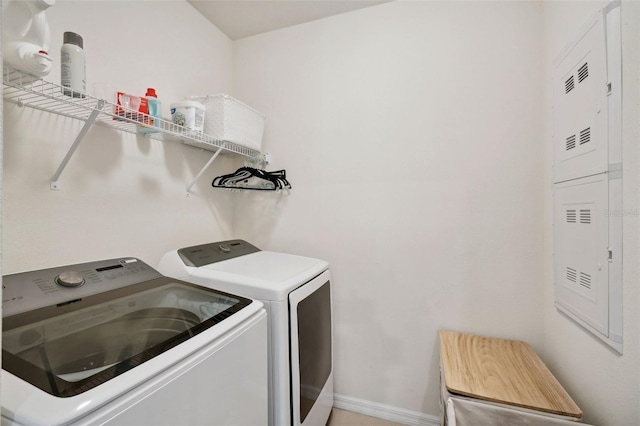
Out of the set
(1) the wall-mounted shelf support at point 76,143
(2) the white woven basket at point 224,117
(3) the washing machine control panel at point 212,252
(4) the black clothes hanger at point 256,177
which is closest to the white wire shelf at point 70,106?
(1) the wall-mounted shelf support at point 76,143

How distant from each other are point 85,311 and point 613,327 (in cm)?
184

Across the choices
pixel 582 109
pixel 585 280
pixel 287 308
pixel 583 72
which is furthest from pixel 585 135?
pixel 287 308

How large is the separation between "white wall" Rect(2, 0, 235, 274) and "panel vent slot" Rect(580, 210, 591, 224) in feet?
6.95

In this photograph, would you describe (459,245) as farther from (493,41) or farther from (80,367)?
(80,367)

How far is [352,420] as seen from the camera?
6.44 ft

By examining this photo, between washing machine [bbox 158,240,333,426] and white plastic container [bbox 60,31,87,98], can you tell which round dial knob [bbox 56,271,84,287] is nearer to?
washing machine [bbox 158,240,333,426]

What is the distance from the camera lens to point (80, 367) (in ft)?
2.40

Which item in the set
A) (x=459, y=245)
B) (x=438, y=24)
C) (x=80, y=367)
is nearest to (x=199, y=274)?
(x=80, y=367)

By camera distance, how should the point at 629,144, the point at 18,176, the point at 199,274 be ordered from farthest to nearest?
the point at 199,274
the point at 18,176
the point at 629,144

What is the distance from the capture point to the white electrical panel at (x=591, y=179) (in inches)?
39.6

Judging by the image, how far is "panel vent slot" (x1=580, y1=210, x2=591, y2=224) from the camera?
1.16 m

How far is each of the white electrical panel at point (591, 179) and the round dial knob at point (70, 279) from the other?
197 cm

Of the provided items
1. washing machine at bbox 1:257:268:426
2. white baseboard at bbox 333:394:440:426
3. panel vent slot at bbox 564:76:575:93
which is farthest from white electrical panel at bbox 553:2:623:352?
washing machine at bbox 1:257:268:426

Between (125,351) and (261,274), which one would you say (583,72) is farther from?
(125,351)
